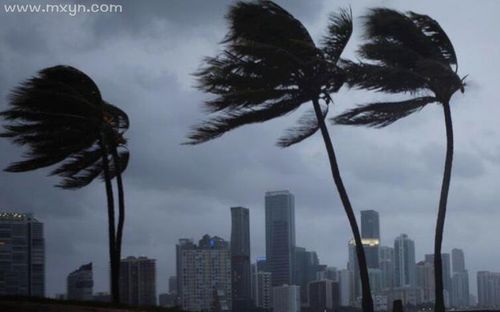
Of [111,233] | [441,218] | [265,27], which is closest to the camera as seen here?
[441,218]

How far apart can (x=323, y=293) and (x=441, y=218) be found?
67840 millimetres

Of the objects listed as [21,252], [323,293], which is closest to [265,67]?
[21,252]

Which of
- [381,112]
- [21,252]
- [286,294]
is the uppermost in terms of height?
[381,112]

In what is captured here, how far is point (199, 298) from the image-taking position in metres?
88.8

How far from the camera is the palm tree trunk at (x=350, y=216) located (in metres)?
15.8

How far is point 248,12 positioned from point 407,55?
148 inches

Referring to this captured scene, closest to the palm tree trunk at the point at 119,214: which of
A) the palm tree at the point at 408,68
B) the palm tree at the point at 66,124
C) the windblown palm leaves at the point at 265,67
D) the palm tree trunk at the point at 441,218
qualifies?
the palm tree at the point at 66,124

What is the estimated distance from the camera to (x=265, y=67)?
16.1 metres

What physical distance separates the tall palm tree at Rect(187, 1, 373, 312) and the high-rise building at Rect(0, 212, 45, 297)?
23.3 m

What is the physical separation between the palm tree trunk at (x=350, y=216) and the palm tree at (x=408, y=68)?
2.66 ft

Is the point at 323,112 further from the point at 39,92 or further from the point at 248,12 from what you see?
the point at 39,92

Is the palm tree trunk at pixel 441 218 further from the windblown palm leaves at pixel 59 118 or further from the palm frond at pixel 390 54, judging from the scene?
the windblown palm leaves at pixel 59 118

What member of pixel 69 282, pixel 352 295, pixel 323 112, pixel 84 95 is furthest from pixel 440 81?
pixel 352 295

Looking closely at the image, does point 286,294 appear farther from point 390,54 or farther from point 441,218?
point 390,54
